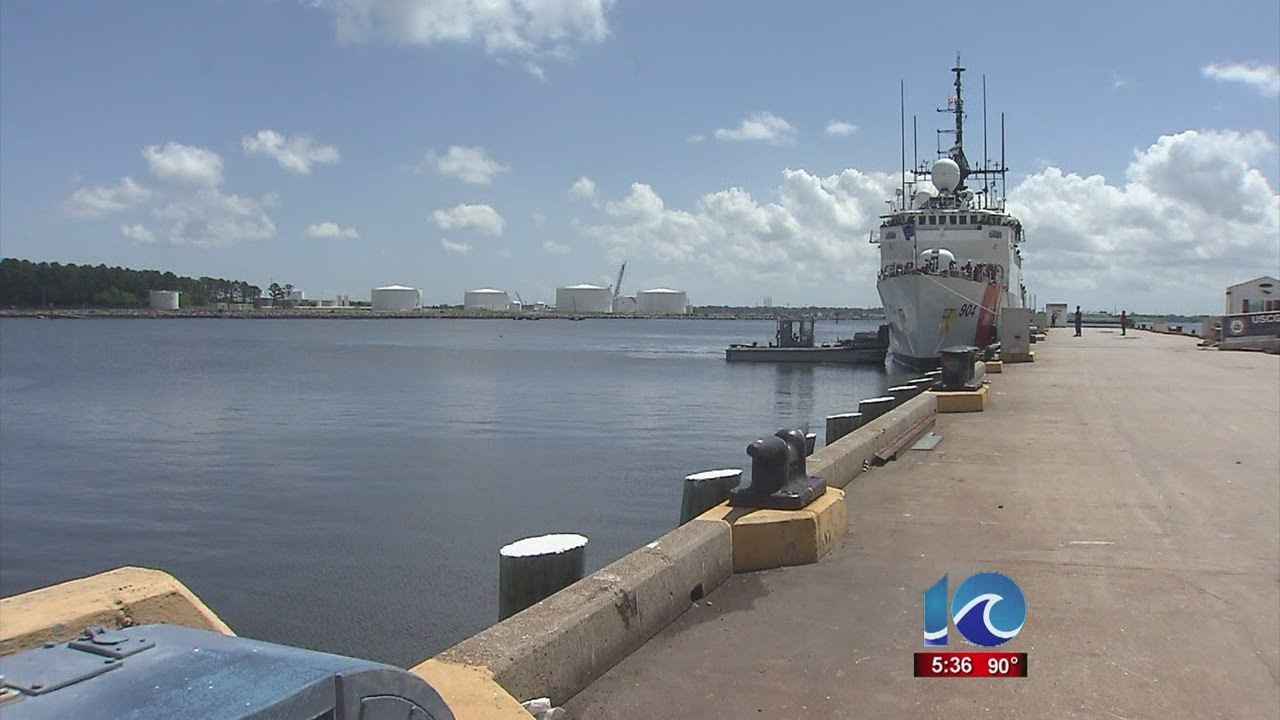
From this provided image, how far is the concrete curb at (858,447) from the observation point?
30.6 ft

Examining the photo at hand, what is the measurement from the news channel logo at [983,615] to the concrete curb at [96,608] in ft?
11.8

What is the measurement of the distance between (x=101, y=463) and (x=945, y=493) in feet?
70.8

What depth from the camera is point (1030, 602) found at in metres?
6.00

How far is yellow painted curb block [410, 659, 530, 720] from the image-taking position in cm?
357

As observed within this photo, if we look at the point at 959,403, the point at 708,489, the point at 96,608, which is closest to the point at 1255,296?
the point at 959,403

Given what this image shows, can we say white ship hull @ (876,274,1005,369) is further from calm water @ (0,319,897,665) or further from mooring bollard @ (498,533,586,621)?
mooring bollard @ (498,533,586,621)

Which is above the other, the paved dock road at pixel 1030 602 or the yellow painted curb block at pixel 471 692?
the yellow painted curb block at pixel 471 692

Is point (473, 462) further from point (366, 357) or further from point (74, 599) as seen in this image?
point (366, 357)

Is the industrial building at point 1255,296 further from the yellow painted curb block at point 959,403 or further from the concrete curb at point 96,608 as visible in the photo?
the concrete curb at point 96,608

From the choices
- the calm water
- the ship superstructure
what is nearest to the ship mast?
the ship superstructure

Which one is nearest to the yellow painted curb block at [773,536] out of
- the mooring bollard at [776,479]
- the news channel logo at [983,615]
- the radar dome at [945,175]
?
the mooring bollard at [776,479]

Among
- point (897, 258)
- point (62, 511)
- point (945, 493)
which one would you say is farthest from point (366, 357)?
point (945, 493)

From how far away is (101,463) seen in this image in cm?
2383

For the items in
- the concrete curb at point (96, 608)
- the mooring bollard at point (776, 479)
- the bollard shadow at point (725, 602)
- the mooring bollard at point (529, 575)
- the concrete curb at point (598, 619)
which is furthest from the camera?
the mooring bollard at point (776, 479)
